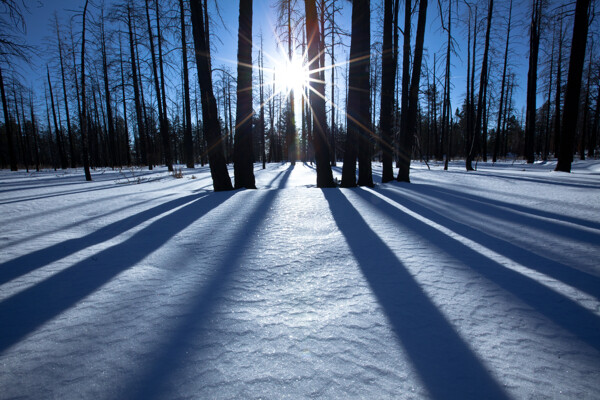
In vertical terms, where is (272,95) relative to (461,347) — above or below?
above

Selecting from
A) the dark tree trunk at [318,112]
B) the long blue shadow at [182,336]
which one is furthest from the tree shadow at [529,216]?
the long blue shadow at [182,336]

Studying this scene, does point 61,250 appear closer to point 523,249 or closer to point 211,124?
point 523,249

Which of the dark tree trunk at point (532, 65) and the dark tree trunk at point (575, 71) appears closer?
the dark tree trunk at point (575, 71)

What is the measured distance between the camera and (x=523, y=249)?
2027 mm

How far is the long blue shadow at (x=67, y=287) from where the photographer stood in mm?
1182

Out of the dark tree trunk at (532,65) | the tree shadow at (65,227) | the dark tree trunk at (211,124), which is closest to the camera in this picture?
the tree shadow at (65,227)

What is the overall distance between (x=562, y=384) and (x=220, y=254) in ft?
6.54

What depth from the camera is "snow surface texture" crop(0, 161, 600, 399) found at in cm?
87

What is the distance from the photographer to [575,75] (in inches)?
305

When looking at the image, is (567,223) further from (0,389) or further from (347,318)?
(0,389)

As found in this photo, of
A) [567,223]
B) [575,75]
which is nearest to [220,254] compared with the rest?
[567,223]

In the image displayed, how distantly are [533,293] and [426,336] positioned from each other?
2.76 ft

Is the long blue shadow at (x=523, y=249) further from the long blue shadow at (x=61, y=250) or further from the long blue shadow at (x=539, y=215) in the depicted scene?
the long blue shadow at (x=61, y=250)

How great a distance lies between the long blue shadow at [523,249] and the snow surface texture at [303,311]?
0.06 feet
